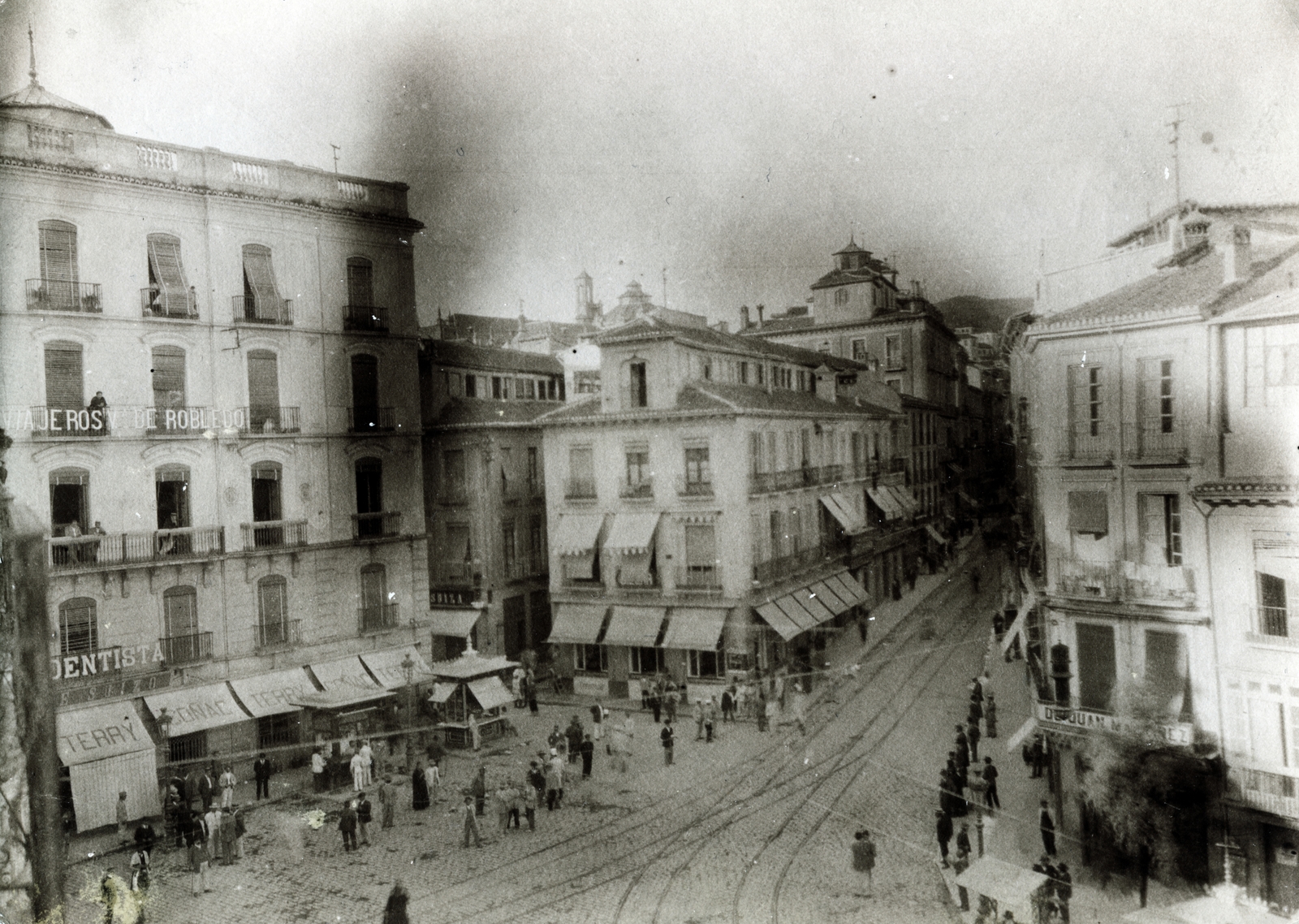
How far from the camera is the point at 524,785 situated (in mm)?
7543

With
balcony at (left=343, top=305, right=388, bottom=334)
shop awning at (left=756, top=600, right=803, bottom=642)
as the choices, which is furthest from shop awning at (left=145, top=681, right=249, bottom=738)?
shop awning at (left=756, top=600, right=803, bottom=642)

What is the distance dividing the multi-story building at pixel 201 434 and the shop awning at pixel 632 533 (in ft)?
5.77

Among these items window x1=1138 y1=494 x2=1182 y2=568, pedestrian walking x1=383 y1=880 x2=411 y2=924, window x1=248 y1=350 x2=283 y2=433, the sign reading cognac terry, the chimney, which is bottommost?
pedestrian walking x1=383 y1=880 x2=411 y2=924

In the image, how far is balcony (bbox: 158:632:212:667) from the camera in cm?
739

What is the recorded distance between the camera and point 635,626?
7629mm

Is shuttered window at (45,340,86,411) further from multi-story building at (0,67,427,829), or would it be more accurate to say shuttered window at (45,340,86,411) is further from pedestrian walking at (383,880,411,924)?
pedestrian walking at (383,880,411,924)

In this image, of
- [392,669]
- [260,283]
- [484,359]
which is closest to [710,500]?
[484,359]

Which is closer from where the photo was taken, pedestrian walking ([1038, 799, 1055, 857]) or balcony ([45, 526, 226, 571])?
pedestrian walking ([1038, 799, 1055, 857])

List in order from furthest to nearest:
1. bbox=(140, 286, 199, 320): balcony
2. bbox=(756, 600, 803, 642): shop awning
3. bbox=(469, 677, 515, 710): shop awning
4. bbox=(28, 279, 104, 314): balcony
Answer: bbox=(469, 677, 515, 710): shop awning, bbox=(756, 600, 803, 642): shop awning, bbox=(140, 286, 199, 320): balcony, bbox=(28, 279, 104, 314): balcony

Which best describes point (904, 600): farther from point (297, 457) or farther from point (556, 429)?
point (297, 457)

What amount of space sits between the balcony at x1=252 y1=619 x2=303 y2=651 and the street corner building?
6.25 m

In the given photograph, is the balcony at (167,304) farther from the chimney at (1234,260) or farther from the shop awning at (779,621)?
the chimney at (1234,260)

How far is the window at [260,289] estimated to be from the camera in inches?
294

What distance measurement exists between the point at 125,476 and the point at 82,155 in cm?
253
